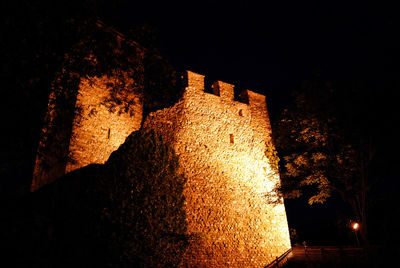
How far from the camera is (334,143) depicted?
11.0 metres

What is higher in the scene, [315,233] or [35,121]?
[35,121]

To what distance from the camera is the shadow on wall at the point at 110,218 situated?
7574 mm

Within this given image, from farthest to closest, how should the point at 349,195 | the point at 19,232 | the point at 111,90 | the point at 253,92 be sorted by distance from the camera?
Result: the point at 253,92 < the point at 111,90 < the point at 349,195 < the point at 19,232

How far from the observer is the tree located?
10141mm

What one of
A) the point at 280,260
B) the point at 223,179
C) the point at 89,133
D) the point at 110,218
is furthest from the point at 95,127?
the point at 280,260

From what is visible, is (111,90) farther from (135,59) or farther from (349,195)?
Answer: (349,195)

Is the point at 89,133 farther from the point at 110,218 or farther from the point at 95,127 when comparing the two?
the point at 110,218

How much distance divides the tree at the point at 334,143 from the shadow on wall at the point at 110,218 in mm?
6081

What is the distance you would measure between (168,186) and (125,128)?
4.52 m

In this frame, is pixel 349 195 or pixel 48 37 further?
pixel 349 195

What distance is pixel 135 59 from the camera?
42.8 feet

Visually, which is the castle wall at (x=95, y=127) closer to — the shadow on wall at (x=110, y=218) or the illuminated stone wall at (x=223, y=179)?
the shadow on wall at (x=110, y=218)

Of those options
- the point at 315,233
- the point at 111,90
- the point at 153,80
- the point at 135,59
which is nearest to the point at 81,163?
the point at 111,90

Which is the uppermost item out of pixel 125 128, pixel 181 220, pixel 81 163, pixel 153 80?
pixel 153 80
